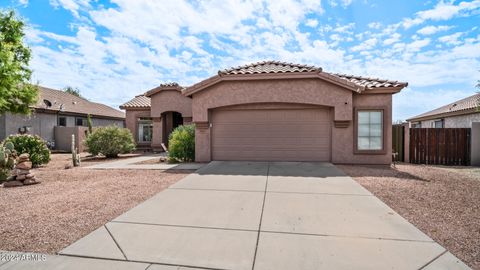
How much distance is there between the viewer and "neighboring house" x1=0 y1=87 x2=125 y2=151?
19.1 metres

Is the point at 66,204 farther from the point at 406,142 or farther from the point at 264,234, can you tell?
the point at 406,142

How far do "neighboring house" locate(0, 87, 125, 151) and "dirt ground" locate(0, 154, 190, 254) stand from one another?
12.5m

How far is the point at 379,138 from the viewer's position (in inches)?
426

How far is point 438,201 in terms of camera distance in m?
5.87

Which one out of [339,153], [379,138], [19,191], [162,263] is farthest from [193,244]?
[379,138]

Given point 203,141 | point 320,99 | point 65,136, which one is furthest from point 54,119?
point 320,99

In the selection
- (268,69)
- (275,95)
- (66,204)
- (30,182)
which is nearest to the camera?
(66,204)

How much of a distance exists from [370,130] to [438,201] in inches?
211

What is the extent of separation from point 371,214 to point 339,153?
6.25 meters

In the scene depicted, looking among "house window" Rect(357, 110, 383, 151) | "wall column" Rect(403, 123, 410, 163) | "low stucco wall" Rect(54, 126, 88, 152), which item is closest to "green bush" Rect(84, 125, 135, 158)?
"low stucco wall" Rect(54, 126, 88, 152)

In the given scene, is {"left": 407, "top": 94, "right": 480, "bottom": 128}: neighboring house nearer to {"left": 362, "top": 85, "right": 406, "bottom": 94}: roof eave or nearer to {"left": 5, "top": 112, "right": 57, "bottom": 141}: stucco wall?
{"left": 362, "top": 85, "right": 406, "bottom": 94}: roof eave

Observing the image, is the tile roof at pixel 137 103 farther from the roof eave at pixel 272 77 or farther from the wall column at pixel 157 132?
the roof eave at pixel 272 77

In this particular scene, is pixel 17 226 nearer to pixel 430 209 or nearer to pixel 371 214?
pixel 371 214

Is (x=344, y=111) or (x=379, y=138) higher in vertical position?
(x=344, y=111)
